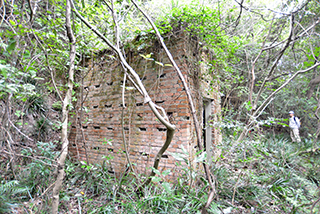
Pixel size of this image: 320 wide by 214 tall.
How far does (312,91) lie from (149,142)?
8.07 metres

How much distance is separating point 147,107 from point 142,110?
0.15m

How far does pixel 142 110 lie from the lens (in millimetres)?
3559

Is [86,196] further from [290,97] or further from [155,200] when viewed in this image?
[290,97]

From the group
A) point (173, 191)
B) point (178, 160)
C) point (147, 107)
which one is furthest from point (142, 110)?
point (173, 191)

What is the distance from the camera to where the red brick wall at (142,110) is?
3.14 m

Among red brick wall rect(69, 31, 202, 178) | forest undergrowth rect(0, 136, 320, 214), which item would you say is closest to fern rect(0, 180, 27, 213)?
forest undergrowth rect(0, 136, 320, 214)

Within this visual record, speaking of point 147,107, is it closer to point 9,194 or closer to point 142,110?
point 142,110

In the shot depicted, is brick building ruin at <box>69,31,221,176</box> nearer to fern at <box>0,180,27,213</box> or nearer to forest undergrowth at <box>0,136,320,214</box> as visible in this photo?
forest undergrowth at <box>0,136,320,214</box>

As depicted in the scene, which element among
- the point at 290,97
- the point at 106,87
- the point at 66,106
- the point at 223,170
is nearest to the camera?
the point at 66,106

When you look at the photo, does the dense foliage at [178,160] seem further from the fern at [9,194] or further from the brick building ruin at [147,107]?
the brick building ruin at [147,107]

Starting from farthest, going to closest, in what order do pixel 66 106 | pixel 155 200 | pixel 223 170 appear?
pixel 223 170 → pixel 155 200 → pixel 66 106

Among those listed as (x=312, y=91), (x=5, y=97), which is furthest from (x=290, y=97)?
(x=5, y=97)

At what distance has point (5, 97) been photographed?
2.78 m

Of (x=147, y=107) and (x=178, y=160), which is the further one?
(x=147, y=107)
